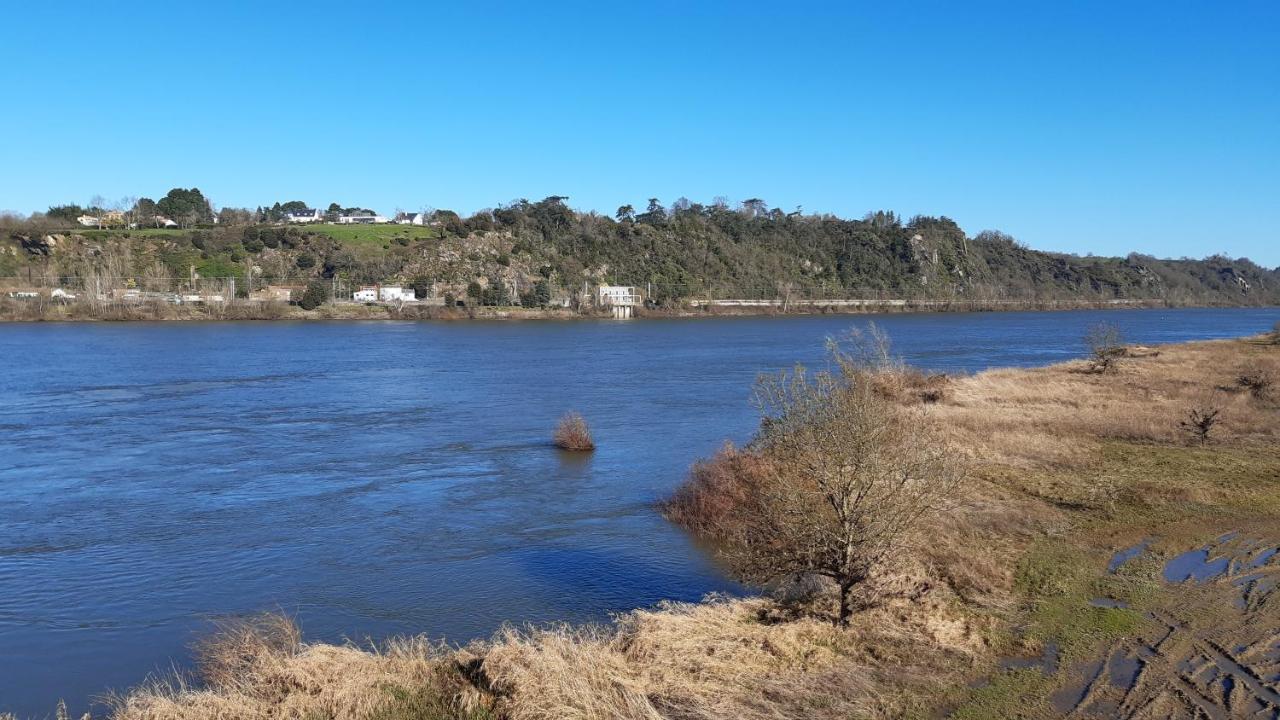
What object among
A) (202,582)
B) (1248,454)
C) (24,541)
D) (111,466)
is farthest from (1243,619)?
(111,466)

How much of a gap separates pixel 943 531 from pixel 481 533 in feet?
38.7

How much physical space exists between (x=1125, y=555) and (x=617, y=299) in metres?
147

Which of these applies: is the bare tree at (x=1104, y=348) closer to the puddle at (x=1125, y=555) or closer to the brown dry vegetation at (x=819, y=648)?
the brown dry vegetation at (x=819, y=648)

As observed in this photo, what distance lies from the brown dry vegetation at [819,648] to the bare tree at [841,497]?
2.48 ft

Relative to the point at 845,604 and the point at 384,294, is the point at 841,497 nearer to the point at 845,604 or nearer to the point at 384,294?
the point at 845,604

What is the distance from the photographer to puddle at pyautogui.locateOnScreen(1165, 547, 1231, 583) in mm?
17266

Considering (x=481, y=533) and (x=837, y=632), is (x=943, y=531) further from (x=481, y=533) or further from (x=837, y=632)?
(x=481, y=533)

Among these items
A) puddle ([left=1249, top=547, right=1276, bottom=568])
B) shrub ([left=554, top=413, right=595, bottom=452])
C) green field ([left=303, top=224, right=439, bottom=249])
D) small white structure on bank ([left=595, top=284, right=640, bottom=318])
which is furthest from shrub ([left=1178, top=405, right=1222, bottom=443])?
green field ([left=303, top=224, right=439, bottom=249])

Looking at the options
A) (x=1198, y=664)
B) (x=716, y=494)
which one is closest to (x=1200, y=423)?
(x=716, y=494)

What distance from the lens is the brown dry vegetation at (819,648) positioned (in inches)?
467

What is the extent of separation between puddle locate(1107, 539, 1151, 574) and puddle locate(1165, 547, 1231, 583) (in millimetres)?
717

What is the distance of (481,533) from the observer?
23797 mm

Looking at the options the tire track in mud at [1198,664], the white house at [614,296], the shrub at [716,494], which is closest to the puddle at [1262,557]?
the tire track in mud at [1198,664]

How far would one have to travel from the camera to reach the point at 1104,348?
56.1 meters
